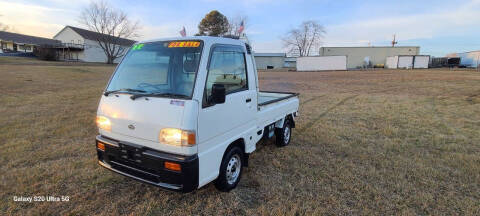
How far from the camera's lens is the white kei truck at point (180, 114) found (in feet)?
8.14

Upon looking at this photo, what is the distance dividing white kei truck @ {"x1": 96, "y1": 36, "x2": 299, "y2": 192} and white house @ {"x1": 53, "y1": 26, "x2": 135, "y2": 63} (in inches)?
2058

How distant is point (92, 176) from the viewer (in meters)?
3.61

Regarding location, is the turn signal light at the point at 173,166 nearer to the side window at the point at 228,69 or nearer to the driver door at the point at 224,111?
the driver door at the point at 224,111

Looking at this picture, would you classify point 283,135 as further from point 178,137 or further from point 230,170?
point 178,137

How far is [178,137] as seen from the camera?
7.98 ft

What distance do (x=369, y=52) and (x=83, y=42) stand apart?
62.0 metres

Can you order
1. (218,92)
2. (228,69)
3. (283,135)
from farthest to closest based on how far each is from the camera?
1. (283,135)
2. (228,69)
3. (218,92)

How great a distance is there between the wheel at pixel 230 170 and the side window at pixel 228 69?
843mm

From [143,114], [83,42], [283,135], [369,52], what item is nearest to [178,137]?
[143,114]

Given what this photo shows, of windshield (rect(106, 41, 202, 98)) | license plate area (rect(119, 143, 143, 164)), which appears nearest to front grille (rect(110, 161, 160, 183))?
license plate area (rect(119, 143, 143, 164))

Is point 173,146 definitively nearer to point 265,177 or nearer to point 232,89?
point 232,89

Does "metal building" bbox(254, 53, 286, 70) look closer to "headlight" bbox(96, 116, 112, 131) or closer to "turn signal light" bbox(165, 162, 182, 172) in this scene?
"headlight" bbox(96, 116, 112, 131)

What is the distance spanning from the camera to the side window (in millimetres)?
2878

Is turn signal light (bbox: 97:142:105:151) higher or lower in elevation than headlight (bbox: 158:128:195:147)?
lower
